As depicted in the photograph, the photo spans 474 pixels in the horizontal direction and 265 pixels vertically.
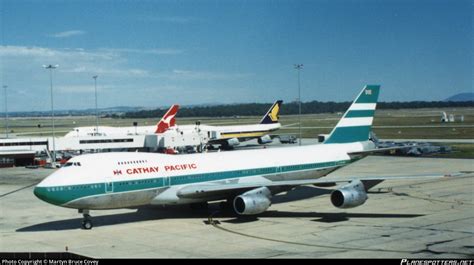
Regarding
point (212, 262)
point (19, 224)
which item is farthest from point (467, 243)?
point (19, 224)

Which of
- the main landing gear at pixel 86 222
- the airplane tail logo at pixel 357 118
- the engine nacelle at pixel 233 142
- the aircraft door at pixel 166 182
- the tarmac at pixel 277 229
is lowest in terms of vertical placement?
the tarmac at pixel 277 229

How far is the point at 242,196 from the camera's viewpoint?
109ft

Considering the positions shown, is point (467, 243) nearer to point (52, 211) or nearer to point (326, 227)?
point (326, 227)

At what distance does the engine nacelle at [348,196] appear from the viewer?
3281 cm

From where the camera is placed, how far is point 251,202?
32.8 m

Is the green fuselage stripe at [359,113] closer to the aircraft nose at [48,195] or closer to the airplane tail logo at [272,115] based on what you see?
the aircraft nose at [48,195]

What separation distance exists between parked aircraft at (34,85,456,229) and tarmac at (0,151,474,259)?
1440 mm

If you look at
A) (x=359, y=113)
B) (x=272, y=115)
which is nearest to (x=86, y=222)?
(x=359, y=113)

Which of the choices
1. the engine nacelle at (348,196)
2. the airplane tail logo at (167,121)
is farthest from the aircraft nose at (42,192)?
the airplane tail logo at (167,121)

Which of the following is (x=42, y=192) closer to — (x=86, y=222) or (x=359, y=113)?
(x=86, y=222)

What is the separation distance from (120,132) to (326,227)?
80469 mm

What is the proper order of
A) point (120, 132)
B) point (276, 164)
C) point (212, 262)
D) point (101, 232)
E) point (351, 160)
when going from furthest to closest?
point (120, 132), point (351, 160), point (276, 164), point (101, 232), point (212, 262)

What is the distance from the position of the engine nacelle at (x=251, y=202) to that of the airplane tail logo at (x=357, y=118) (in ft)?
40.9

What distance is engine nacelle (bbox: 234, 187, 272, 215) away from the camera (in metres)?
32.7
